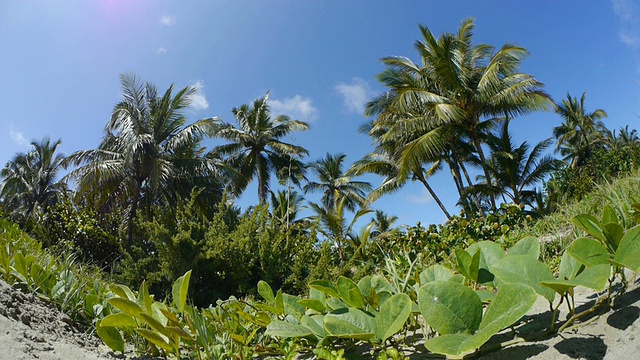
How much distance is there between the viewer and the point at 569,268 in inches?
36.7

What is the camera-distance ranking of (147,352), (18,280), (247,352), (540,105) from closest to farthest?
1. (247,352)
2. (147,352)
3. (18,280)
4. (540,105)

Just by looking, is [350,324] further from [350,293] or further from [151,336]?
[151,336]

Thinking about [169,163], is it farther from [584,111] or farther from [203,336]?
[584,111]

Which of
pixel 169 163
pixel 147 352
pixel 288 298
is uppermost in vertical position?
pixel 169 163

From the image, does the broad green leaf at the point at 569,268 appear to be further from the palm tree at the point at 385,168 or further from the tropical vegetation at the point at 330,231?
the palm tree at the point at 385,168

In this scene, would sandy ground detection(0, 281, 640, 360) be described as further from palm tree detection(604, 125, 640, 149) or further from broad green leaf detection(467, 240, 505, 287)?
palm tree detection(604, 125, 640, 149)

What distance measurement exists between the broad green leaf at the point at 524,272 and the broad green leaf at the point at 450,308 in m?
0.12

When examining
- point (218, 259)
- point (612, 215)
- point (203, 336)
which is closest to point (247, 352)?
point (203, 336)

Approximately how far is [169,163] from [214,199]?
2.83m

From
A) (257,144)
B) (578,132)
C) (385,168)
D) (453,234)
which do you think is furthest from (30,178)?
(578,132)

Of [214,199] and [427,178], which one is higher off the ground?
A: [427,178]

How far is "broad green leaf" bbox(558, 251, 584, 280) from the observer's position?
90cm

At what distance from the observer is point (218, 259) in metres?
6.91

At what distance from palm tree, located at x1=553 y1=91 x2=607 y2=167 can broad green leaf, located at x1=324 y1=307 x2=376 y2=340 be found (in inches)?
1520
